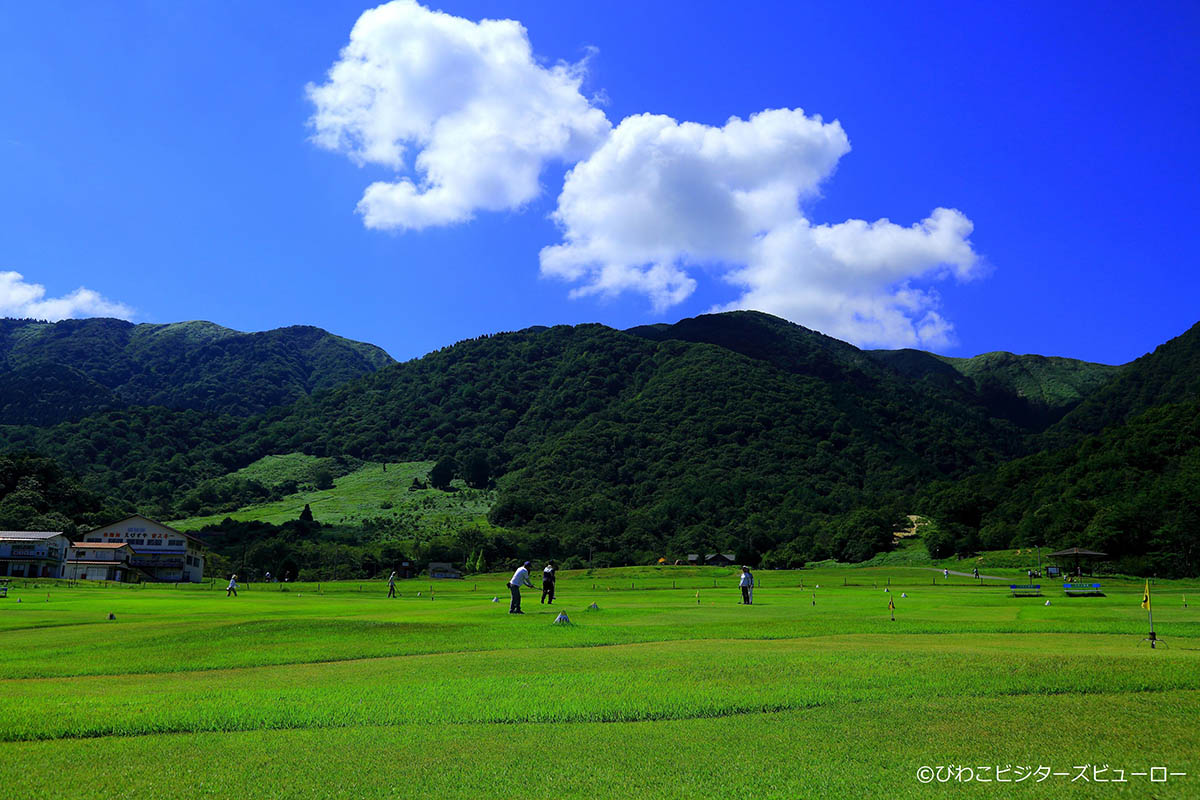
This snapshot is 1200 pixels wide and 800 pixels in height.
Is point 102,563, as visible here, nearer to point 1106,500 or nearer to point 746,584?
point 746,584

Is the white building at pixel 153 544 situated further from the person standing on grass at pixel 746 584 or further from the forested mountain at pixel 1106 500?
the person standing on grass at pixel 746 584

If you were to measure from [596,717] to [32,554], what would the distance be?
140 m

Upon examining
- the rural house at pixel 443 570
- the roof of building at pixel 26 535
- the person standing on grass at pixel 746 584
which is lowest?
the rural house at pixel 443 570

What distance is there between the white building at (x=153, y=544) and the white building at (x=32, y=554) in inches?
481

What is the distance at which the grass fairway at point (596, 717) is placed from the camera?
828 centimetres

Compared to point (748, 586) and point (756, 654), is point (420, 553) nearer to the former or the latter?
point (748, 586)

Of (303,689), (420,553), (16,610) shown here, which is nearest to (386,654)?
(303,689)

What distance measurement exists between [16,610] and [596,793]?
40926mm

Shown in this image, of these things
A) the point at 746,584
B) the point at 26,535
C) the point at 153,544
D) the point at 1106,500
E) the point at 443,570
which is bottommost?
the point at 443,570

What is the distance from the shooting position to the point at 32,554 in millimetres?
121250

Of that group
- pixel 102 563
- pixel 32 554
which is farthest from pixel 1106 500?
pixel 32 554

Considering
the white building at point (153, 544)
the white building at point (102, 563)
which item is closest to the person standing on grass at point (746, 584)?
the white building at point (102, 563)

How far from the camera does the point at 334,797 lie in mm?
7938

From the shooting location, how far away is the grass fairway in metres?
8.28
